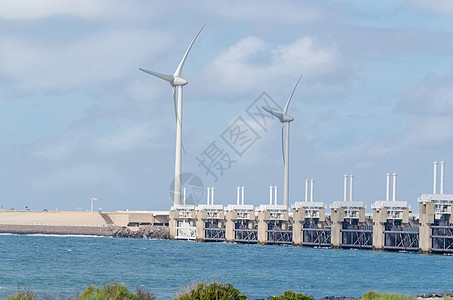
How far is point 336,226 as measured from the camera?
138 metres

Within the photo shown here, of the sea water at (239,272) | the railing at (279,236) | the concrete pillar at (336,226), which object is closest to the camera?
the sea water at (239,272)

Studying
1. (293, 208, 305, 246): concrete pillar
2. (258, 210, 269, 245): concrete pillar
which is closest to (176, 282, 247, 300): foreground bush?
(293, 208, 305, 246): concrete pillar

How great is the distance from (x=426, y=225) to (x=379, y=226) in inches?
454

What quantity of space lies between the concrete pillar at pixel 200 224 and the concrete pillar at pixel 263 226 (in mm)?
18978

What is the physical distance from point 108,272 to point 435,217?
60537 millimetres

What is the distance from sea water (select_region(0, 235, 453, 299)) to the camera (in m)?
67.6

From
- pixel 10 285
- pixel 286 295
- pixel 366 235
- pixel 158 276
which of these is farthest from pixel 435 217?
pixel 286 295

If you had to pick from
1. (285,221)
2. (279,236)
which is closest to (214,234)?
(279,236)

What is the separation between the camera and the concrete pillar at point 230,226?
166775mm

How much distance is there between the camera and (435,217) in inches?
4788

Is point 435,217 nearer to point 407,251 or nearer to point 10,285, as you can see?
point 407,251

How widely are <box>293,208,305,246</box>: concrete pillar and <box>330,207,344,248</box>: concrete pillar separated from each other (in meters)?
9.07

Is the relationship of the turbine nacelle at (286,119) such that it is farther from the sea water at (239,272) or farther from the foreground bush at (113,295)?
the foreground bush at (113,295)

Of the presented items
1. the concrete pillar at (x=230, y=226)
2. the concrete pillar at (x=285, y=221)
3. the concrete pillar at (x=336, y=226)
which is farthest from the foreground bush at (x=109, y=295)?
the concrete pillar at (x=230, y=226)
